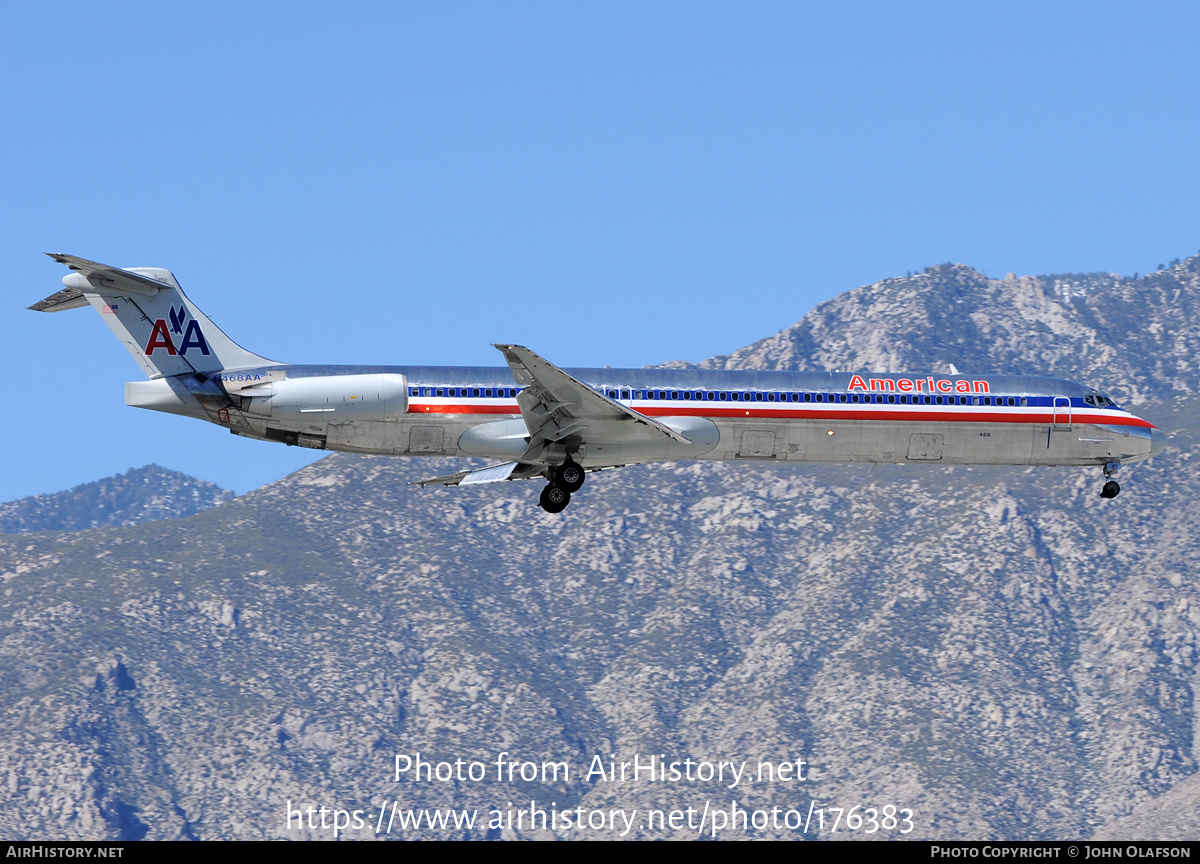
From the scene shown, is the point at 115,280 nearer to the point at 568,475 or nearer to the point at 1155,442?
the point at 568,475

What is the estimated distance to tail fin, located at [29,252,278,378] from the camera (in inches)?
1929

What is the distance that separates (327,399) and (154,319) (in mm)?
5692

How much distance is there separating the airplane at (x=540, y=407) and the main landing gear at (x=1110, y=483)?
10 cm

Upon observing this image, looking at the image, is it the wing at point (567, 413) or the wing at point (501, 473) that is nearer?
the wing at point (567, 413)

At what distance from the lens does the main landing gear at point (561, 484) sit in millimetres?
50062

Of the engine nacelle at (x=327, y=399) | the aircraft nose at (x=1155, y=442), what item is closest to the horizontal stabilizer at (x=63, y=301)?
the engine nacelle at (x=327, y=399)

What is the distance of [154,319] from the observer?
4997cm

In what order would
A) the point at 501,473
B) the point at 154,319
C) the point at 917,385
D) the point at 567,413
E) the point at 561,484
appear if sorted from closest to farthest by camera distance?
the point at 567,413
the point at 154,319
the point at 561,484
the point at 501,473
the point at 917,385

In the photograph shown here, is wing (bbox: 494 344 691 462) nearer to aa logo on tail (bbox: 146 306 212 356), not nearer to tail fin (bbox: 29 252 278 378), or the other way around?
tail fin (bbox: 29 252 278 378)

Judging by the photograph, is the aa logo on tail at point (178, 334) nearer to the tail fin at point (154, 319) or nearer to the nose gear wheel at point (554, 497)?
the tail fin at point (154, 319)

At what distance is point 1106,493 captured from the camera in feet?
176

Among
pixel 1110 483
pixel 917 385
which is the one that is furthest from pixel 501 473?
pixel 1110 483

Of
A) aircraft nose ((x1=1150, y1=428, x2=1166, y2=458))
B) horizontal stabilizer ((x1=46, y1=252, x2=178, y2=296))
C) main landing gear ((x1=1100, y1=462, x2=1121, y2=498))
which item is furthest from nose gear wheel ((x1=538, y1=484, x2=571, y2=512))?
aircraft nose ((x1=1150, y1=428, x2=1166, y2=458))
